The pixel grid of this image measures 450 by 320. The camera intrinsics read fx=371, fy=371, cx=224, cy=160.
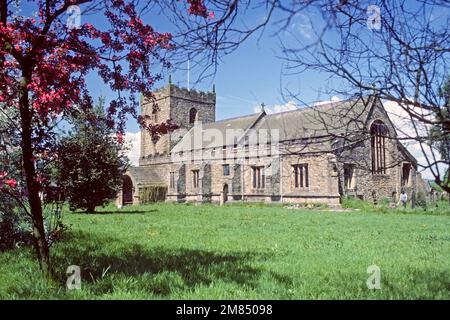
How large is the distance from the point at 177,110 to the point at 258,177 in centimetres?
1771

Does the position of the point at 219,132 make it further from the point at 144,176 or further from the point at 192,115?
the point at 144,176

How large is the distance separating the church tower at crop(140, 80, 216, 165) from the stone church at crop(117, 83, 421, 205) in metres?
0.13

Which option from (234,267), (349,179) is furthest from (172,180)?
(234,267)

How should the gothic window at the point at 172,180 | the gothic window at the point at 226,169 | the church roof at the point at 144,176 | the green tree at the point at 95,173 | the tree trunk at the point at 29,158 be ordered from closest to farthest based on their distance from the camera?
the tree trunk at the point at 29,158, the green tree at the point at 95,173, the gothic window at the point at 226,169, the church roof at the point at 144,176, the gothic window at the point at 172,180

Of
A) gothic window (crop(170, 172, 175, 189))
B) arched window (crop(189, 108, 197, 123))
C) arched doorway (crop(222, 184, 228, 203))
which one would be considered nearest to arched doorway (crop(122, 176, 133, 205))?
gothic window (crop(170, 172, 175, 189))

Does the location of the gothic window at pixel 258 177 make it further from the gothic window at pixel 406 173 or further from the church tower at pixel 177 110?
the church tower at pixel 177 110

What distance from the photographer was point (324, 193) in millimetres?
29297

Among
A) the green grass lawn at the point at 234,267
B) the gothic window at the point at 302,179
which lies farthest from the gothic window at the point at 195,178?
the green grass lawn at the point at 234,267

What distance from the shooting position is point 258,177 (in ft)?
115

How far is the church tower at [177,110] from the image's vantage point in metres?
47.3

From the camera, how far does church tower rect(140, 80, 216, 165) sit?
4728cm

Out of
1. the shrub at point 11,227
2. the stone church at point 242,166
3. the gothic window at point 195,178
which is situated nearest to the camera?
the shrub at point 11,227
